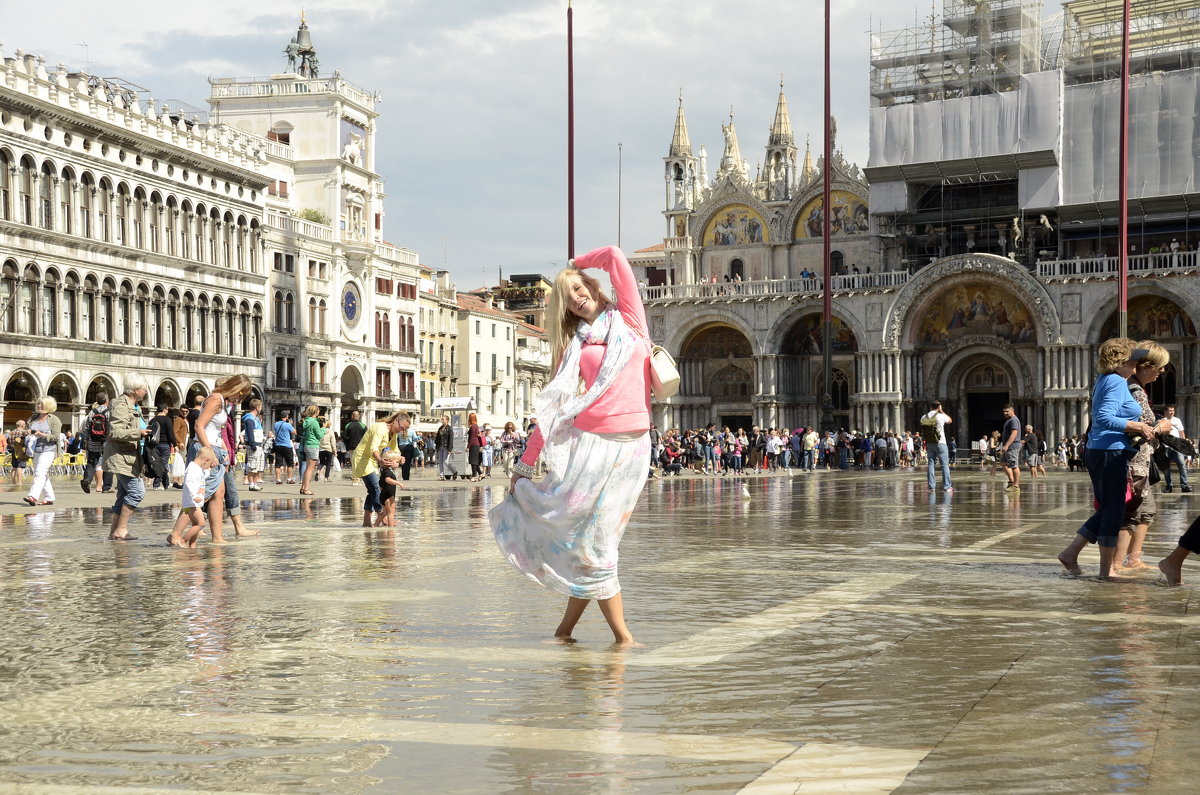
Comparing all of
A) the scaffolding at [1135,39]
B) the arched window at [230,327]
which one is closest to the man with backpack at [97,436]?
the arched window at [230,327]

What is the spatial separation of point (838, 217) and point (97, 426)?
44545 mm

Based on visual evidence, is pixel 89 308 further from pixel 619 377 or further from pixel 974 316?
pixel 619 377

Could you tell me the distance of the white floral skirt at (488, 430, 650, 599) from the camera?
6234 mm

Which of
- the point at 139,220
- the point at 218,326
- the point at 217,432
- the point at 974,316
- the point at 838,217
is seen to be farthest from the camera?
the point at 838,217

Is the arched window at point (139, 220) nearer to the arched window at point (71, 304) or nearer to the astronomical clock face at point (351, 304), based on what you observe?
the arched window at point (71, 304)

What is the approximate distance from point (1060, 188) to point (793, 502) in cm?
3519

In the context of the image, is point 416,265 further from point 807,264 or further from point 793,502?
point 793,502

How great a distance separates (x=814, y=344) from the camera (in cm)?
6084

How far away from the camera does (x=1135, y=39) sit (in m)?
53.9

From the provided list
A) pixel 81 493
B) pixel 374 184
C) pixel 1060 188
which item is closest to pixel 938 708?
pixel 81 493

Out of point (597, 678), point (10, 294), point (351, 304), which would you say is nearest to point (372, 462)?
point (597, 678)

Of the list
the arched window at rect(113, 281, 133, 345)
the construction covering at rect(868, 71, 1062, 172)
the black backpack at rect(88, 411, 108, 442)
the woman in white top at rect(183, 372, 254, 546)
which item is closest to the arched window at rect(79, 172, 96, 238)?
the arched window at rect(113, 281, 133, 345)

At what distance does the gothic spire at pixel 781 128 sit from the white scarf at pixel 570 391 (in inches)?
2281

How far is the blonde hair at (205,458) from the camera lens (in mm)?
11930
